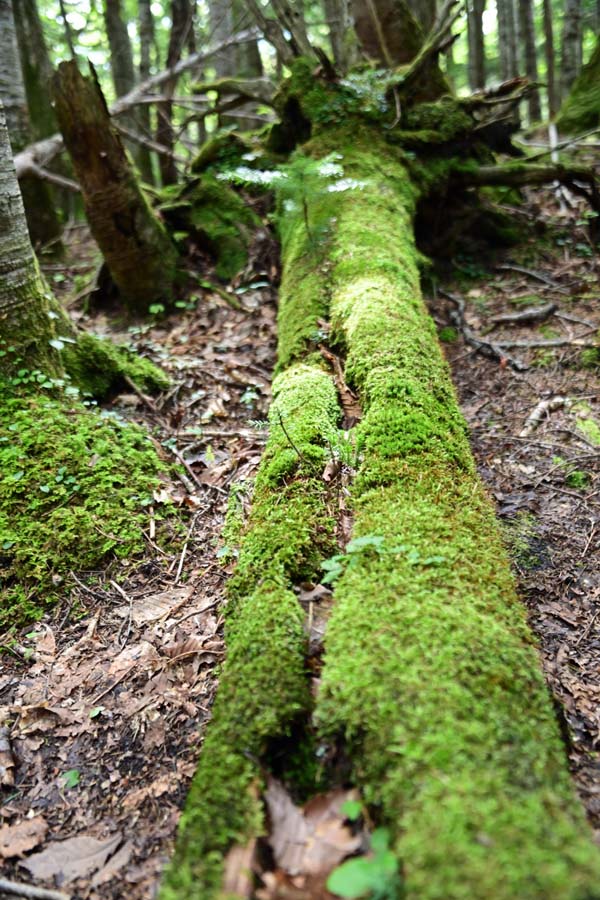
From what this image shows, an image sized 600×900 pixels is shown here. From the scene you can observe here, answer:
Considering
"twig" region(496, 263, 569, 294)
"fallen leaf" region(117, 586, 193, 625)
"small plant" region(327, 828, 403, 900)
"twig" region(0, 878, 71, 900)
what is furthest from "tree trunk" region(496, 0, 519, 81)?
"twig" region(0, 878, 71, 900)

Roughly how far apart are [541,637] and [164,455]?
111 inches

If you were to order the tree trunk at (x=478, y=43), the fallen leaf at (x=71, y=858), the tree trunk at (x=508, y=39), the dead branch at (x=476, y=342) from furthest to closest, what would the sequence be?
1. the tree trunk at (x=508, y=39)
2. the tree trunk at (x=478, y=43)
3. the dead branch at (x=476, y=342)
4. the fallen leaf at (x=71, y=858)

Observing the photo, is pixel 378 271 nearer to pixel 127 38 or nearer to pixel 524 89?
pixel 524 89

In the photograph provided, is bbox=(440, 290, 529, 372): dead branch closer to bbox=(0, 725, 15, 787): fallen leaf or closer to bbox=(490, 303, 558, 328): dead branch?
bbox=(490, 303, 558, 328): dead branch

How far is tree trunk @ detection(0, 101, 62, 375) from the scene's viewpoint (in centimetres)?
399

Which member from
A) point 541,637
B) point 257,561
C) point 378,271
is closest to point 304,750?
point 257,561

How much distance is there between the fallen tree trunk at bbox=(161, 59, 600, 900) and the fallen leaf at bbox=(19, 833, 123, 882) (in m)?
0.66

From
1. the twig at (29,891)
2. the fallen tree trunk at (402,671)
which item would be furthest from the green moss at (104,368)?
the twig at (29,891)

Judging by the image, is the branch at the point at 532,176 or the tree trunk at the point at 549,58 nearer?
the branch at the point at 532,176

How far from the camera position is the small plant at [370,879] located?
4.51 ft

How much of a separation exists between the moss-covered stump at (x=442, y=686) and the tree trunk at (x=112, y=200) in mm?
3953

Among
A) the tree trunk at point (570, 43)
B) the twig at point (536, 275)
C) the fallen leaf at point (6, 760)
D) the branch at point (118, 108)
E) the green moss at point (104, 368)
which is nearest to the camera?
the fallen leaf at point (6, 760)

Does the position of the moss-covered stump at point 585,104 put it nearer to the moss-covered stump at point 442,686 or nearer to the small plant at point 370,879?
the moss-covered stump at point 442,686

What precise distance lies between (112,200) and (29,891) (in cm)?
576
